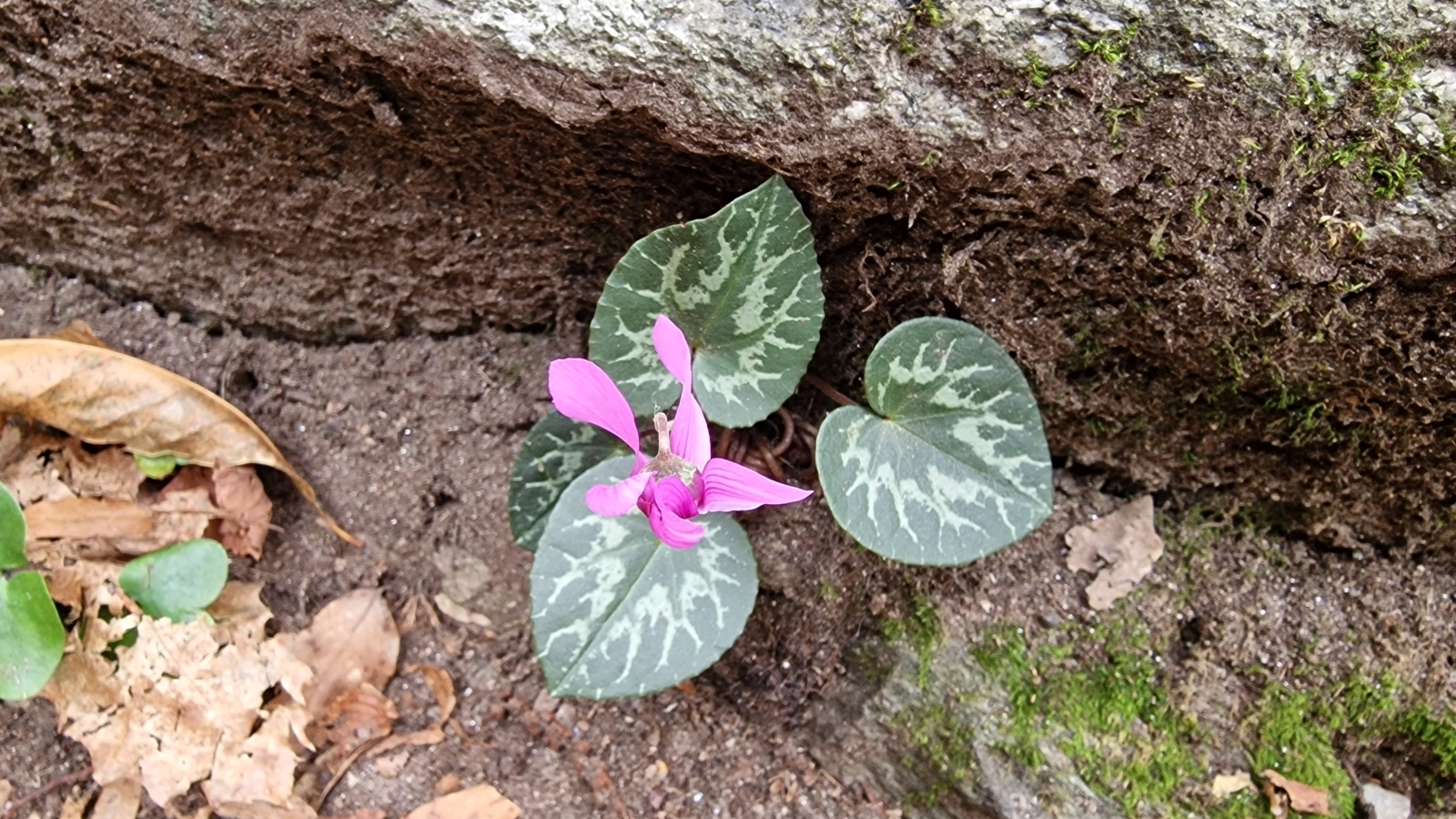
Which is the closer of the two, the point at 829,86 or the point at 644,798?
the point at 829,86

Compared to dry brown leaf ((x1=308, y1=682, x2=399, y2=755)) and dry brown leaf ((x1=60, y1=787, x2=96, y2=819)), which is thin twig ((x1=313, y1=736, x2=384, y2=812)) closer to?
dry brown leaf ((x1=308, y1=682, x2=399, y2=755))

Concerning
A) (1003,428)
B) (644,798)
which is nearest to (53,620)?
(644,798)

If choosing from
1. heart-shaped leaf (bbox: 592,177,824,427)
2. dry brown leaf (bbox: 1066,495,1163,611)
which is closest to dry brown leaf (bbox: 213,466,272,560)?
heart-shaped leaf (bbox: 592,177,824,427)

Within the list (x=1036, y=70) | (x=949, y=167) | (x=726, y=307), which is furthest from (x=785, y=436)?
(x=1036, y=70)

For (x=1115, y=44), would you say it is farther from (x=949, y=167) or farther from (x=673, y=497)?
(x=673, y=497)

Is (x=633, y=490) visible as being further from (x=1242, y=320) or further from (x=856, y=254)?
(x=1242, y=320)

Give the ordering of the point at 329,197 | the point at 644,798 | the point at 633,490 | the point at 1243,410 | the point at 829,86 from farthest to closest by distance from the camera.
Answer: the point at 644,798 < the point at 329,197 < the point at 1243,410 < the point at 829,86 < the point at 633,490

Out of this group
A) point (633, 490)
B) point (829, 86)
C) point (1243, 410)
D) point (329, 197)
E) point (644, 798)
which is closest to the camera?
point (633, 490)
